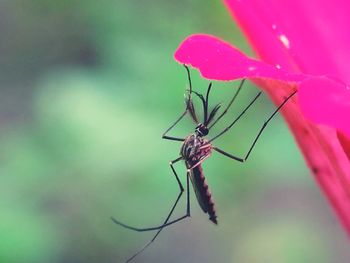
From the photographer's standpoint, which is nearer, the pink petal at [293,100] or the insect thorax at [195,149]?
the pink petal at [293,100]

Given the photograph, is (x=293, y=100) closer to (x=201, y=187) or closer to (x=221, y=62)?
(x=221, y=62)

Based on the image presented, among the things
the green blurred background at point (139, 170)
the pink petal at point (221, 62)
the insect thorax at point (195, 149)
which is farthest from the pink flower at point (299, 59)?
the green blurred background at point (139, 170)

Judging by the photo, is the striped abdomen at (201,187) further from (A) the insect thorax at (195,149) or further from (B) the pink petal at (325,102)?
(B) the pink petal at (325,102)

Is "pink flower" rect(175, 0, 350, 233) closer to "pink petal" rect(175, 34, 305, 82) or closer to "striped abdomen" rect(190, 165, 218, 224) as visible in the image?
"pink petal" rect(175, 34, 305, 82)

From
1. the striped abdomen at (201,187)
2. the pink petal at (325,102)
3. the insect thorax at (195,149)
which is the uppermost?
the insect thorax at (195,149)

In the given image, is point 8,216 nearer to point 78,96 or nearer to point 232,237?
point 78,96
